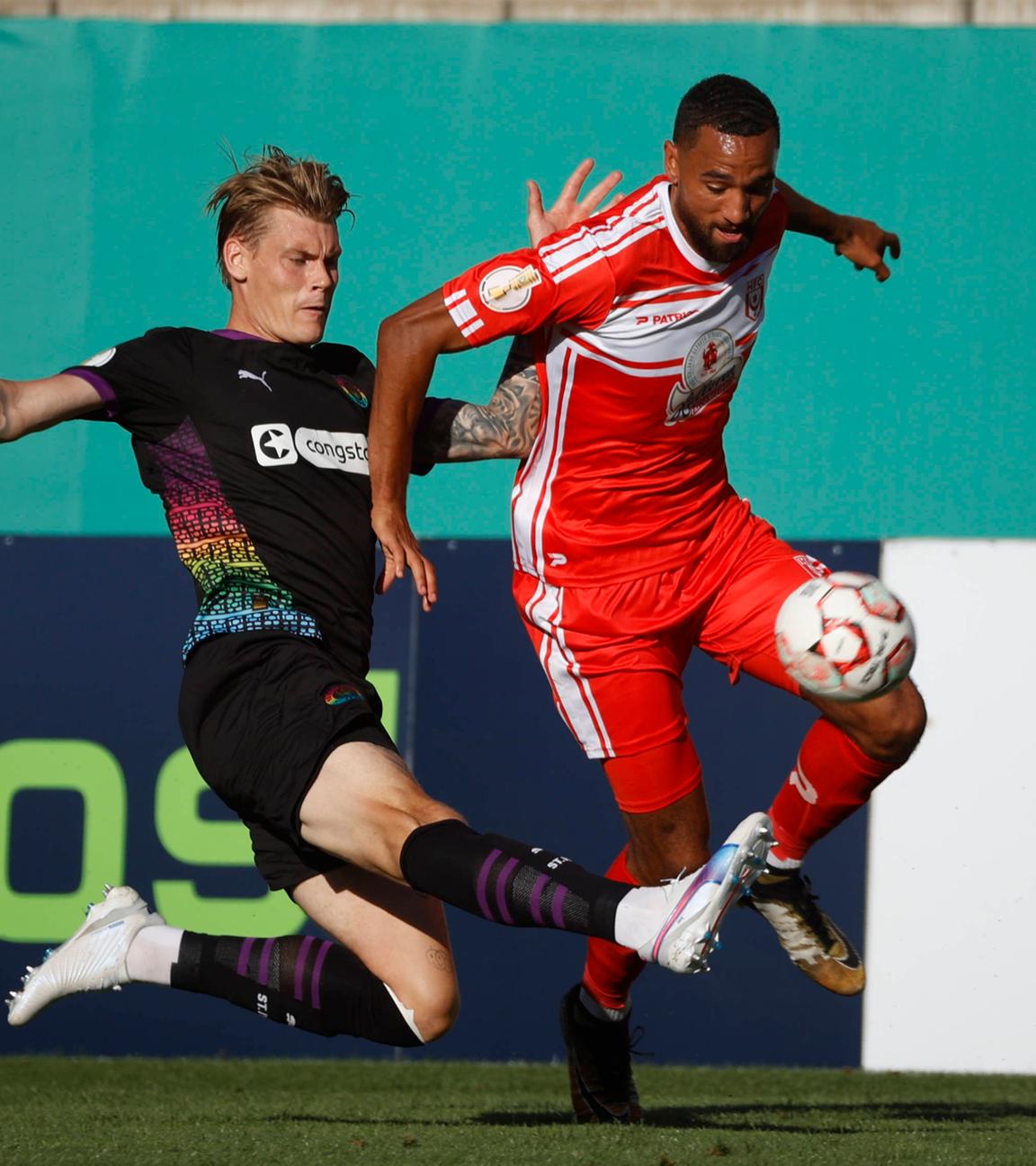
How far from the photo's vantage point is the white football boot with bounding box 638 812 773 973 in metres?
3.65

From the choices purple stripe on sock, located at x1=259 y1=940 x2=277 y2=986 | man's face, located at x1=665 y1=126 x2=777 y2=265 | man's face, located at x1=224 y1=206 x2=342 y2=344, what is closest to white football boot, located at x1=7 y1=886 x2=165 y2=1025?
purple stripe on sock, located at x1=259 y1=940 x2=277 y2=986

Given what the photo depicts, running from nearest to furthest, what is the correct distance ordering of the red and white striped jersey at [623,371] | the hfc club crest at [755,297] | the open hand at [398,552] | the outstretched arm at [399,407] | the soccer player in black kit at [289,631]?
1. the soccer player in black kit at [289,631]
2. the open hand at [398,552]
3. the outstretched arm at [399,407]
4. the red and white striped jersey at [623,371]
5. the hfc club crest at [755,297]

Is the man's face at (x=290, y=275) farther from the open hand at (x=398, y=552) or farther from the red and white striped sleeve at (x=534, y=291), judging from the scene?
the open hand at (x=398, y=552)

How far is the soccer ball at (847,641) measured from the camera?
4.59m

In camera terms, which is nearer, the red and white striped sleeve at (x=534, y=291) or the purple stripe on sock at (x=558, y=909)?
the purple stripe on sock at (x=558, y=909)

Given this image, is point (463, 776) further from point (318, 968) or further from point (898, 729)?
point (898, 729)

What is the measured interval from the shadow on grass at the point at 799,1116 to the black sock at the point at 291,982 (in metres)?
0.74

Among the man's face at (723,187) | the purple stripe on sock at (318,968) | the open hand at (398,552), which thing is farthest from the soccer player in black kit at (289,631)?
the man's face at (723,187)

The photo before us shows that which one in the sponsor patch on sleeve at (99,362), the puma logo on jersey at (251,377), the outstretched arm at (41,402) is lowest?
the outstretched arm at (41,402)

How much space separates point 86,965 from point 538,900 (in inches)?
59.2

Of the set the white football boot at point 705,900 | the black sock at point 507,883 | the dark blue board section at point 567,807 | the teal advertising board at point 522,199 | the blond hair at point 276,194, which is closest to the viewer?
the white football boot at point 705,900

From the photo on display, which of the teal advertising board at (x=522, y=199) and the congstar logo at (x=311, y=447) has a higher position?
the teal advertising board at (x=522, y=199)

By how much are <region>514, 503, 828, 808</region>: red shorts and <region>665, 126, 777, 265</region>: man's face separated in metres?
0.86

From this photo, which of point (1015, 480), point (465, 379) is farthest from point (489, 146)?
point (1015, 480)
